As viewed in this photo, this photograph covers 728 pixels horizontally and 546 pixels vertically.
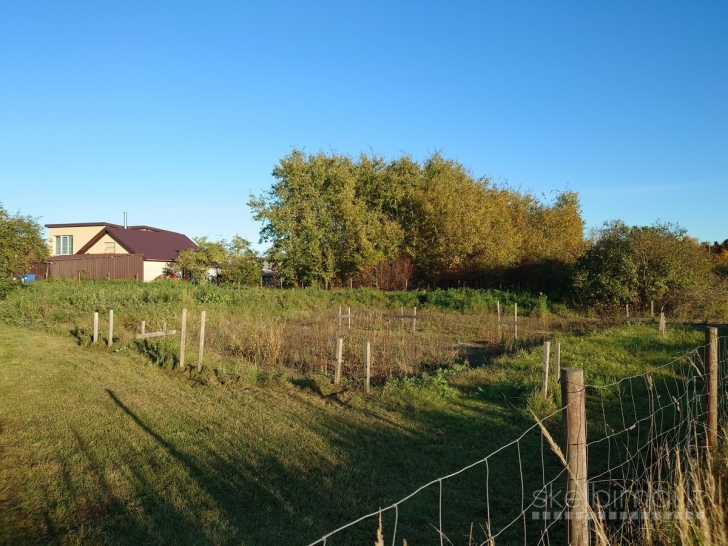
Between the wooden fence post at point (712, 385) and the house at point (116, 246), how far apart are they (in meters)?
38.5

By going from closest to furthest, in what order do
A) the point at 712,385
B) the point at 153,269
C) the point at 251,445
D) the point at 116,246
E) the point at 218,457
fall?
1. the point at 712,385
2. the point at 218,457
3. the point at 251,445
4. the point at 153,269
5. the point at 116,246

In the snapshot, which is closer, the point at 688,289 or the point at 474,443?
the point at 474,443

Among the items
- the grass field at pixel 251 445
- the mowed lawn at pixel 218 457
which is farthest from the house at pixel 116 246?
the mowed lawn at pixel 218 457

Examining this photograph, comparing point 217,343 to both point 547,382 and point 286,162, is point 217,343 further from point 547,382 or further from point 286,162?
point 286,162

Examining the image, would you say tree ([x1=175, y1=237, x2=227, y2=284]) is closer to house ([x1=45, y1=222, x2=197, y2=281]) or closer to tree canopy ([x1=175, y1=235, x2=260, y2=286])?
tree canopy ([x1=175, y1=235, x2=260, y2=286])

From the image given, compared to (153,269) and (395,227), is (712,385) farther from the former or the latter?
(153,269)

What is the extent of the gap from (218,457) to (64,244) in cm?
4625

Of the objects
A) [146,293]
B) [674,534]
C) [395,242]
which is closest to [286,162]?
[395,242]

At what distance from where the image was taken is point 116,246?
4059cm

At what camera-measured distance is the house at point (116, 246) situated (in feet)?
127

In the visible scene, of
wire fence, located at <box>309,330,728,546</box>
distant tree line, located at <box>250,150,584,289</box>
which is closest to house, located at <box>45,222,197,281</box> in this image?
distant tree line, located at <box>250,150,584,289</box>

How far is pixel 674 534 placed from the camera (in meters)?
2.91

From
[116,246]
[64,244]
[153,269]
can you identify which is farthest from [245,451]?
[64,244]

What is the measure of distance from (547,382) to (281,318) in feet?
47.2
